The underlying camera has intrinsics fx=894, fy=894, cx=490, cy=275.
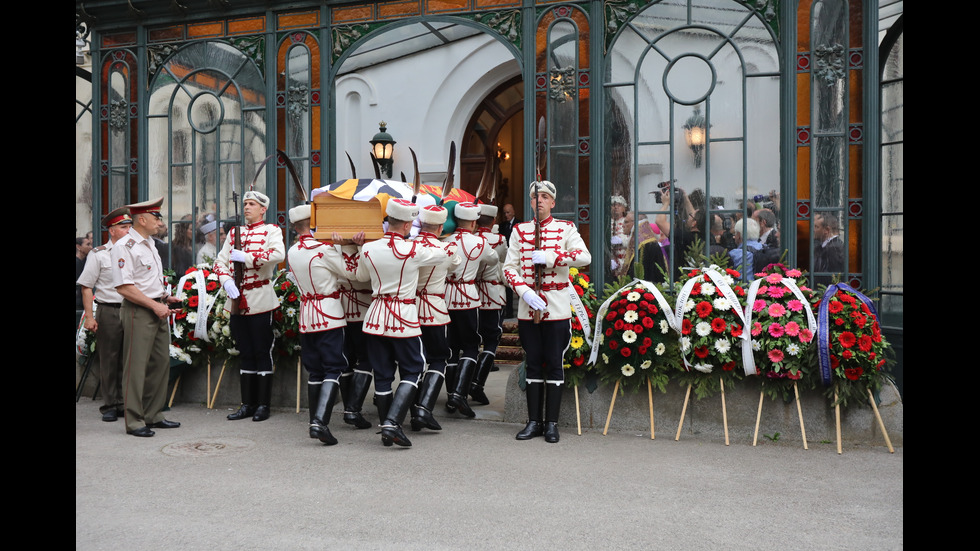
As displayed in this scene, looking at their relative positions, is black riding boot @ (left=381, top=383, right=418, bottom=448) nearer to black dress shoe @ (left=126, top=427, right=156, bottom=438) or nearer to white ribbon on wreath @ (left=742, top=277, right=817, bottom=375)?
black dress shoe @ (left=126, top=427, right=156, bottom=438)

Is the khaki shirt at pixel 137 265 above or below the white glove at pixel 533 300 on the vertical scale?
above

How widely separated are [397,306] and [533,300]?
3.33 ft

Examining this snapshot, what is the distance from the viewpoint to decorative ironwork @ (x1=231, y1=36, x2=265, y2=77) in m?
9.82

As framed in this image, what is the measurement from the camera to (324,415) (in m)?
6.82

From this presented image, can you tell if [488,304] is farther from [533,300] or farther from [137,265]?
[137,265]

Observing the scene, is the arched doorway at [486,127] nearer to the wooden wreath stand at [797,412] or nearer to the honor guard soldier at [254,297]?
the honor guard soldier at [254,297]

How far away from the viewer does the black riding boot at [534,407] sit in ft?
23.1

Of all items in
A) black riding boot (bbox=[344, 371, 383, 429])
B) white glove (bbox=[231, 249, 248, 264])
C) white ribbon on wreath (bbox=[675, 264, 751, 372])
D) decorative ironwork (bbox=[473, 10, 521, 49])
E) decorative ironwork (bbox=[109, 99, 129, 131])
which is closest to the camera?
white ribbon on wreath (bbox=[675, 264, 751, 372])

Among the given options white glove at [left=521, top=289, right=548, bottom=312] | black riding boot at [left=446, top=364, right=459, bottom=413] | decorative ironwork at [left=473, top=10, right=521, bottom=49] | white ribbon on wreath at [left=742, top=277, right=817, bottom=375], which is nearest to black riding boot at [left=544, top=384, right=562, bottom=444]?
white glove at [left=521, top=289, right=548, bottom=312]

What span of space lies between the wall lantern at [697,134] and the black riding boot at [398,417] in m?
3.64

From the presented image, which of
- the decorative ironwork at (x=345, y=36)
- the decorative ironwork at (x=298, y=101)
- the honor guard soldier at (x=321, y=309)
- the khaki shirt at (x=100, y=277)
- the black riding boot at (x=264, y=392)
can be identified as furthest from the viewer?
the decorative ironwork at (x=298, y=101)

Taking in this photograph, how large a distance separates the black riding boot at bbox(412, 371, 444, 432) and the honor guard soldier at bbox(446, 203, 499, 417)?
78 cm

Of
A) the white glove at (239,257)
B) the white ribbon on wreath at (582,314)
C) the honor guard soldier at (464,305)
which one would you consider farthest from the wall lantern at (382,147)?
the white ribbon on wreath at (582,314)

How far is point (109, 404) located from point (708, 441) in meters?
5.19
